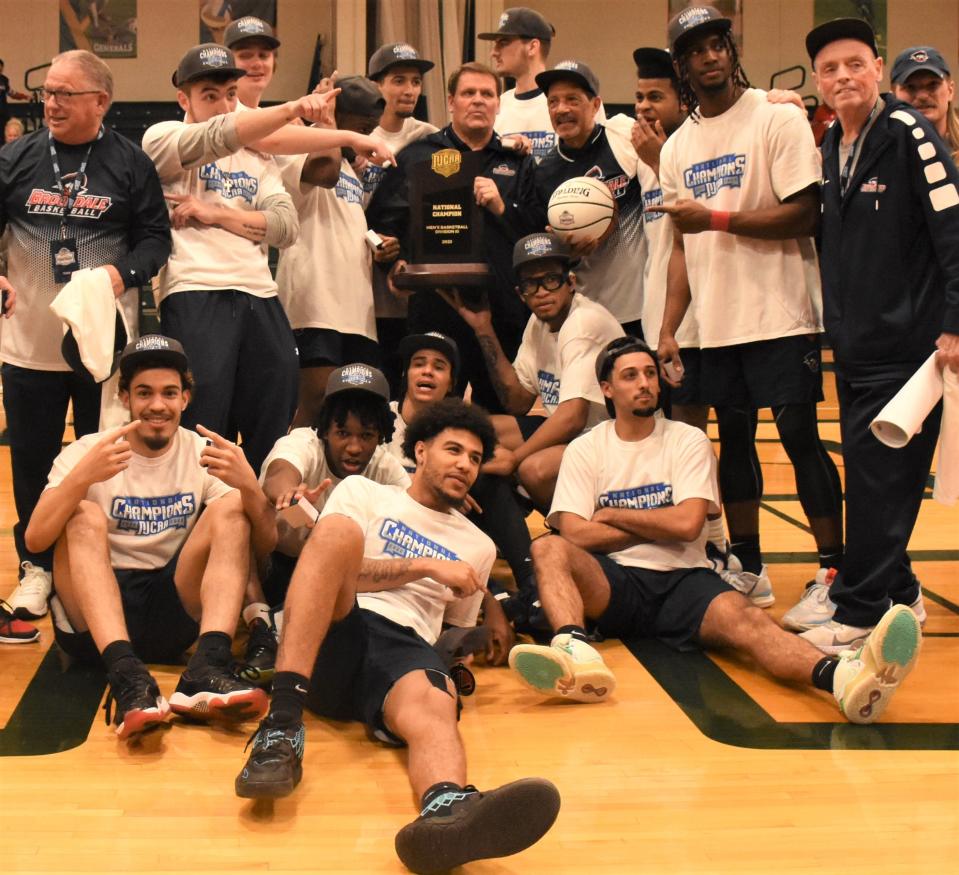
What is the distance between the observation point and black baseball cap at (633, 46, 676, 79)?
5.45 m

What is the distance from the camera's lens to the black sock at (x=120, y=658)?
12.7 feet

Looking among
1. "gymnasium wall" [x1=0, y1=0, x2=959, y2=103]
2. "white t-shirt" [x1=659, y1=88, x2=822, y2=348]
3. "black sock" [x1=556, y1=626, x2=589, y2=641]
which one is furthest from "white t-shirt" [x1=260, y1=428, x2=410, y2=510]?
"gymnasium wall" [x1=0, y1=0, x2=959, y2=103]

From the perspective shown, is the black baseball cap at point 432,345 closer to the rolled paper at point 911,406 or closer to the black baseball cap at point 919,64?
the rolled paper at point 911,406

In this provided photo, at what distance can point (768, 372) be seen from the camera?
5.04m

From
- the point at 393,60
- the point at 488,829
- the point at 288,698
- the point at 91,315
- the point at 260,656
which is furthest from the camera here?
the point at 393,60

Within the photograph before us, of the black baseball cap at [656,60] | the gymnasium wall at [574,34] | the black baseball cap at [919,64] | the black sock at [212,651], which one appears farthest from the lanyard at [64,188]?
the gymnasium wall at [574,34]

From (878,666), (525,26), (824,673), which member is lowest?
(824,673)

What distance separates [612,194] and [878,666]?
265 centimetres

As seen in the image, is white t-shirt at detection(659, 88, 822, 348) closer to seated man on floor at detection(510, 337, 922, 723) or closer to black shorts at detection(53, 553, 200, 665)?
seated man on floor at detection(510, 337, 922, 723)

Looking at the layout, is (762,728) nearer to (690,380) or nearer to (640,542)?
(640,542)

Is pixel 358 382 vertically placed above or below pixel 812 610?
above

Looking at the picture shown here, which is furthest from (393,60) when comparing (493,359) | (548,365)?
(548,365)

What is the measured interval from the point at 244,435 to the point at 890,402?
259cm

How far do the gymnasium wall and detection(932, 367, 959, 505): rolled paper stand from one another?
43.9ft
